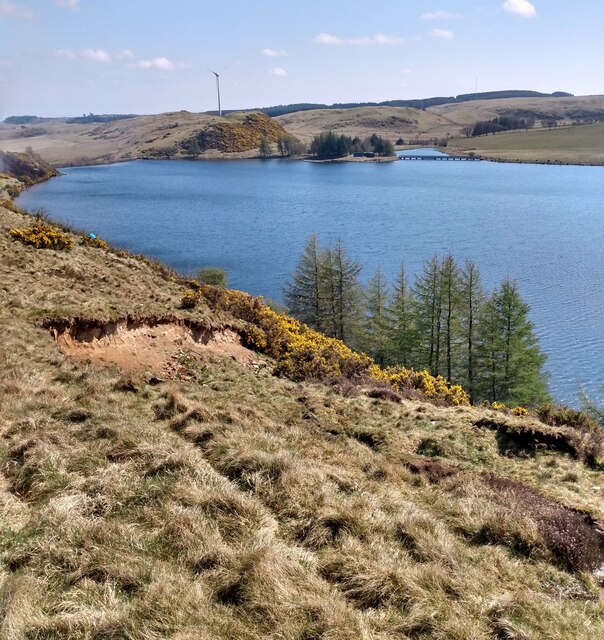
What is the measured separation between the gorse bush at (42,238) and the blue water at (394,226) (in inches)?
924

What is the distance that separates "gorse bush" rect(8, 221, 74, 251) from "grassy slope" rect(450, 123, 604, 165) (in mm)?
158869

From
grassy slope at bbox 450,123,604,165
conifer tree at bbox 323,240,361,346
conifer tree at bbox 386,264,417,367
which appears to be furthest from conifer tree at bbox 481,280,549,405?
grassy slope at bbox 450,123,604,165

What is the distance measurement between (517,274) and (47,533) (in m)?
→ 51.9

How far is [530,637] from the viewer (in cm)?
499

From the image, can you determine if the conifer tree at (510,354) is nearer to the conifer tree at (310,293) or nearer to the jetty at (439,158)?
the conifer tree at (310,293)

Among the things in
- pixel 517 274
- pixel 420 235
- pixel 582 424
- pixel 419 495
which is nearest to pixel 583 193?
pixel 420 235

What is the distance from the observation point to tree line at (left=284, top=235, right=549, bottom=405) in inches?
1323

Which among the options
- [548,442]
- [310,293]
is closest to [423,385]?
[548,442]

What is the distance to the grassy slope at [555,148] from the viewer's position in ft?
510

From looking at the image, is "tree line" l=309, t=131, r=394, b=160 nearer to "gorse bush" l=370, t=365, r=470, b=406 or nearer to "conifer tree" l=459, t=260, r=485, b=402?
"conifer tree" l=459, t=260, r=485, b=402

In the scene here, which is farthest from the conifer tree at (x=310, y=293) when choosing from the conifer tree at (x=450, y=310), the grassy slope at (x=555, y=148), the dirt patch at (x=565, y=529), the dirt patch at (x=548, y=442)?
the grassy slope at (x=555, y=148)

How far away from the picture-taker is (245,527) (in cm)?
639

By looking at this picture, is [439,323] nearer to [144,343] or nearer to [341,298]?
[341,298]

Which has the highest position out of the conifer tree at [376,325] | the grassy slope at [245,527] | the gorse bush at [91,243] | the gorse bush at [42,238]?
the gorse bush at [42,238]
